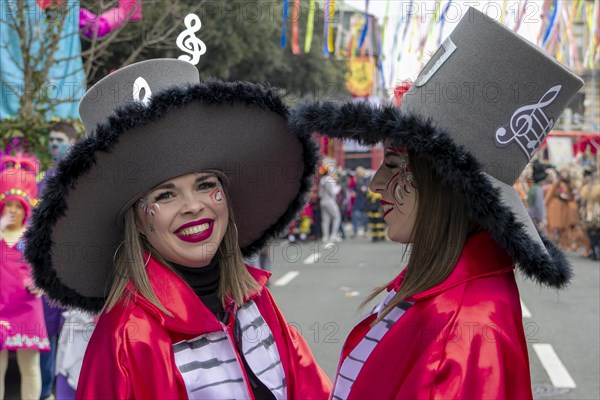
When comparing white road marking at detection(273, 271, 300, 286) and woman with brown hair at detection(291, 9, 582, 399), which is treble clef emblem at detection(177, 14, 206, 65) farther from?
white road marking at detection(273, 271, 300, 286)

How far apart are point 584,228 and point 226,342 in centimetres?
1417

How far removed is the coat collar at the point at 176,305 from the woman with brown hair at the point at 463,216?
23.4 inches

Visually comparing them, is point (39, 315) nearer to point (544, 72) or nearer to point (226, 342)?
point (226, 342)

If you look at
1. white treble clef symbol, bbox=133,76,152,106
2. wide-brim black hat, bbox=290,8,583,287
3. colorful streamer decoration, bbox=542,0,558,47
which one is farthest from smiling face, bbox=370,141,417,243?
colorful streamer decoration, bbox=542,0,558,47

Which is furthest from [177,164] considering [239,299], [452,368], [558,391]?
[558,391]

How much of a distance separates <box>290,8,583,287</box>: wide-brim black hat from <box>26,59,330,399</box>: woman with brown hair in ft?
1.90

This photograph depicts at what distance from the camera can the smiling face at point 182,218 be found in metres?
2.62

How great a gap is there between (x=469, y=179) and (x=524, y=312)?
779cm

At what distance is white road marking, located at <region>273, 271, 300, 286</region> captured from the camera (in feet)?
38.9

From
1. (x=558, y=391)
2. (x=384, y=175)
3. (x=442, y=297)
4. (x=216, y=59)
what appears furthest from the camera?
(x=216, y=59)

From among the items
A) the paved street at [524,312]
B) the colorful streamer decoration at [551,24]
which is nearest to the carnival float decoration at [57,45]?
the paved street at [524,312]

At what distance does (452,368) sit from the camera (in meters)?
1.93

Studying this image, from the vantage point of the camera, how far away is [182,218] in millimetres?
2627

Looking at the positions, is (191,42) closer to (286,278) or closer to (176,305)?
(176,305)
